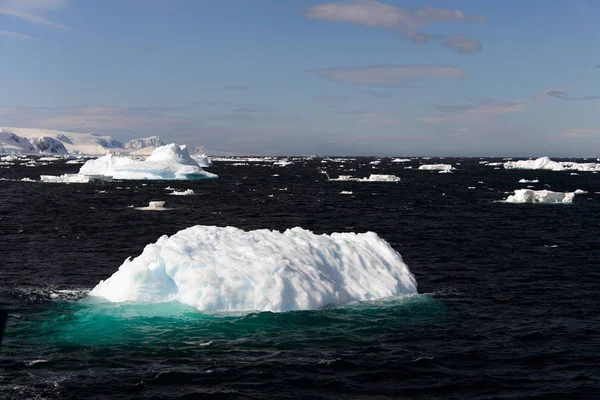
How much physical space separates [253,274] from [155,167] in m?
65.6

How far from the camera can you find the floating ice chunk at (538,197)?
52.8m

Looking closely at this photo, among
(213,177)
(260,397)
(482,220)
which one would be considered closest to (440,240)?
(482,220)

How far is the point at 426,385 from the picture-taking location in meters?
11.7

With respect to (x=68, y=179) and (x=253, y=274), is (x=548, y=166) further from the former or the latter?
(x=253, y=274)

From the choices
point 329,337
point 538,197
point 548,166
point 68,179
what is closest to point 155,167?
point 68,179

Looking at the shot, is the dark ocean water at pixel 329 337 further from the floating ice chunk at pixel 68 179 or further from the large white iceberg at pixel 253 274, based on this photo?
the floating ice chunk at pixel 68 179

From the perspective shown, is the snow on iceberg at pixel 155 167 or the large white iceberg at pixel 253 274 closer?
the large white iceberg at pixel 253 274

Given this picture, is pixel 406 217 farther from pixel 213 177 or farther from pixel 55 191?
pixel 213 177

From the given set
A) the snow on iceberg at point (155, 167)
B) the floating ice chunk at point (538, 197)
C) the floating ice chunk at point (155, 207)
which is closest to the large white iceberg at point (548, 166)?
the floating ice chunk at point (538, 197)

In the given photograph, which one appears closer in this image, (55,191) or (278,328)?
(278,328)

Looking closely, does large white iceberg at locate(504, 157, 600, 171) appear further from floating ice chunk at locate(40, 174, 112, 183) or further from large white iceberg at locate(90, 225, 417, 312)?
large white iceberg at locate(90, 225, 417, 312)

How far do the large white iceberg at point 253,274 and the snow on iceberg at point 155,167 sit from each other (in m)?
62.9

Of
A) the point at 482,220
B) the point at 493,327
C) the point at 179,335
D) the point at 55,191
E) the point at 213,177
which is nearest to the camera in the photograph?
the point at 179,335

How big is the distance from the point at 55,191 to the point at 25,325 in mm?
48967
